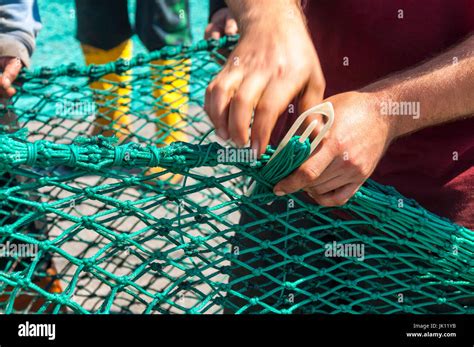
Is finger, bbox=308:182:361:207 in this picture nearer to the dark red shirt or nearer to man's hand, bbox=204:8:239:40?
the dark red shirt

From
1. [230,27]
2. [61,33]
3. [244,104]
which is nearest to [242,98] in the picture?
[244,104]

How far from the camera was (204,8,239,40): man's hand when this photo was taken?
145cm

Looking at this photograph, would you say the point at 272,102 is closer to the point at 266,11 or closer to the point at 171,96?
the point at 266,11

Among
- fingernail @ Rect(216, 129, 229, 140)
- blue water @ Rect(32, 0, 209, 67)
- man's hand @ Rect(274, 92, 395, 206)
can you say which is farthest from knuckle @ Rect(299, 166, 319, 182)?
blue water @ Rect(32, 0, 209, 67)

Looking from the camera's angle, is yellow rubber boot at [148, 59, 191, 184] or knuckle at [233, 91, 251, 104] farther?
yellow rubber boot at [148, 59, 191, 184]

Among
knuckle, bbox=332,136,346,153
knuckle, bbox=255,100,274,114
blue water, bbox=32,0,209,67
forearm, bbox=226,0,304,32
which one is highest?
blue water, bbox=32,0,209,67

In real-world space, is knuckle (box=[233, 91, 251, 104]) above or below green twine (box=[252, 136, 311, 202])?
above

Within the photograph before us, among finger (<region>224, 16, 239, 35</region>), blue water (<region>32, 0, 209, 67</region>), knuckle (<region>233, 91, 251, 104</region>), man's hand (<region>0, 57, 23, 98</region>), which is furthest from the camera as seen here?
blue water (<region>32, 0, 209, 67</region>)

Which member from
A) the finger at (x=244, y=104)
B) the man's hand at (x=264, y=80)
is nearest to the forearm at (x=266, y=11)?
the man's hand at (x=264, y=80)

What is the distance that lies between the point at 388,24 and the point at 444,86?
0.16 metres

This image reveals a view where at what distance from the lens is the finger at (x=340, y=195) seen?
0.78m

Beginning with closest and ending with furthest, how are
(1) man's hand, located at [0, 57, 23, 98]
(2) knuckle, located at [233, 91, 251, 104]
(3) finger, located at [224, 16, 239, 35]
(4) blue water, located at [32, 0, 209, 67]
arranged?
(2) knuckle, located at [233, 91, 251, 104] < (1) man's hand, located at [0, 57, 23, 98] < (3) finger, located at [224, 16, 239, 35] < (4) blue water, located at [32, 0, 209, 67]
